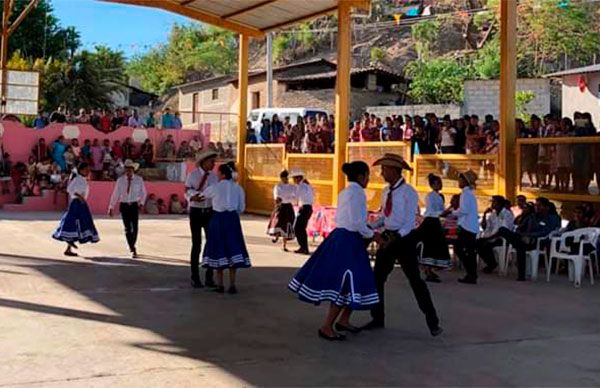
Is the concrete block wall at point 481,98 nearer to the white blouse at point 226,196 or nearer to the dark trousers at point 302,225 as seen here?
the dark trousers at point 302,225

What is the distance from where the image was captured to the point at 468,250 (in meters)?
11.4

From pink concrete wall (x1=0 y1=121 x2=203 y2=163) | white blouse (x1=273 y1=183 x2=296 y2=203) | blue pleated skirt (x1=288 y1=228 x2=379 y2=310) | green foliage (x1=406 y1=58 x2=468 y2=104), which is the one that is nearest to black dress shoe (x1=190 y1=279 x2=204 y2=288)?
blue pleated skirt (x1=288 y1=228 x2=379 y2=310)

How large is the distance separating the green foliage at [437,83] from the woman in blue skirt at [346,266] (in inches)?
1359

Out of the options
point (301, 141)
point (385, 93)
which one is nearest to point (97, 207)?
point (301, 141)

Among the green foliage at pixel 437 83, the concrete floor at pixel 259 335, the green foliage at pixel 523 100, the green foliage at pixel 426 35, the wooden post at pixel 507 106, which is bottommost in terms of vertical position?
the concrete floor at pixel 259 335

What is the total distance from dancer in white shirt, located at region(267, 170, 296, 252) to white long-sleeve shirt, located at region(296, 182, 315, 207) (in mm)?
118

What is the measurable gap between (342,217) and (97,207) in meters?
17.7

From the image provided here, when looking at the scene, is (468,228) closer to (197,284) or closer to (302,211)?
(302,211)

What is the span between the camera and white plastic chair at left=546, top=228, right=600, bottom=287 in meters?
11.3

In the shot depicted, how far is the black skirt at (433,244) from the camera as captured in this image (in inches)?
440

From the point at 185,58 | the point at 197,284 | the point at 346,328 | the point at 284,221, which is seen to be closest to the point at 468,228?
the point at 197,284

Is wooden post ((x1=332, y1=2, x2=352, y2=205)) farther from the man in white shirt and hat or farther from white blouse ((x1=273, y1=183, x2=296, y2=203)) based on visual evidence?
the man in white shirt and hat

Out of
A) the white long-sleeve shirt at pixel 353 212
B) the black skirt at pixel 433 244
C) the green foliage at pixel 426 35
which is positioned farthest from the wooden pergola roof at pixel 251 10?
the green foliage at pixel 426 35

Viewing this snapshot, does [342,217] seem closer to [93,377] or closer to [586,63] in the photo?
[93,377]
